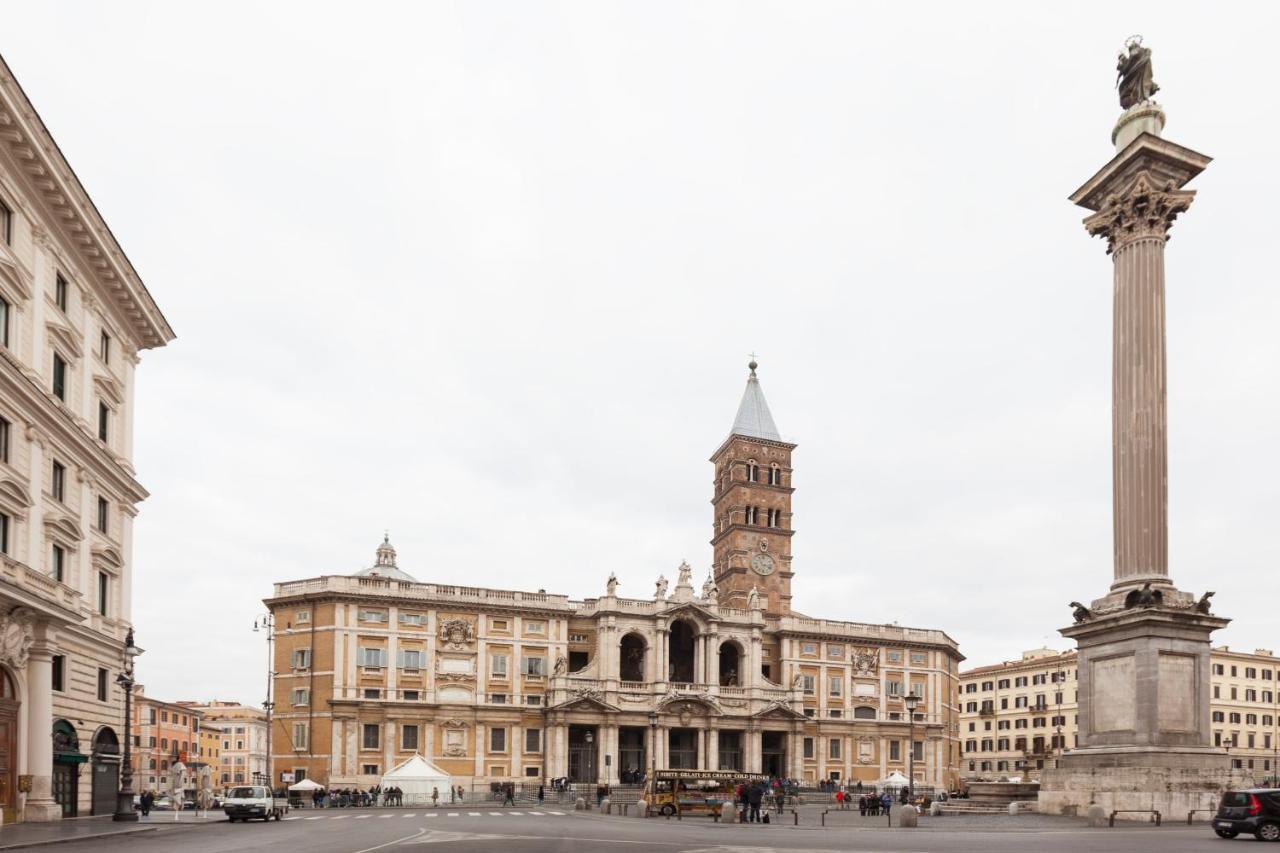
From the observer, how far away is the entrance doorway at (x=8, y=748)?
30.5 m

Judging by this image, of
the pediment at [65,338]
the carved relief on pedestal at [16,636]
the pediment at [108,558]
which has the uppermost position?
the pediment at [65,338]

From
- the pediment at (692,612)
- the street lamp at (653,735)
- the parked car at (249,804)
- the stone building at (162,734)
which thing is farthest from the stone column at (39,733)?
the stone building at (162,734)

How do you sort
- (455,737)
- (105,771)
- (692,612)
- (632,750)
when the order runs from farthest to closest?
(692,612) < (632,750) < (455,737) < (105,771)

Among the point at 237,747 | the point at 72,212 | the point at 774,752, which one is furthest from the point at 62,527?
the point at 237,747

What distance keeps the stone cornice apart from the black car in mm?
33867

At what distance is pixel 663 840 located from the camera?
27.8 meters

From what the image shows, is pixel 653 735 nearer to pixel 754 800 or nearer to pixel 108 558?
pixel 754 800

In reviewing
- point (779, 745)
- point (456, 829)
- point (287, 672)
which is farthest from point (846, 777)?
point (456, 829)

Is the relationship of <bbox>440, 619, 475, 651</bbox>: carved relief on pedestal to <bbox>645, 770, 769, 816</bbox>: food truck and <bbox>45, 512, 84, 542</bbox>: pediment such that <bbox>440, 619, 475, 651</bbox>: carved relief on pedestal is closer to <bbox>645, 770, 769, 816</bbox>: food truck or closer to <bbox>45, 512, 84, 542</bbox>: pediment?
<bbox>645, 770, 769, 816</bbox>: food truck

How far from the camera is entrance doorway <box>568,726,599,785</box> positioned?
285 ft

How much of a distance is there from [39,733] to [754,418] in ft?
→ 288

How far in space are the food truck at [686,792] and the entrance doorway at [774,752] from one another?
43.1 metres

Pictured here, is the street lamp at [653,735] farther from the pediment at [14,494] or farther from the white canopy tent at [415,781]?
the pediment at [14,494]

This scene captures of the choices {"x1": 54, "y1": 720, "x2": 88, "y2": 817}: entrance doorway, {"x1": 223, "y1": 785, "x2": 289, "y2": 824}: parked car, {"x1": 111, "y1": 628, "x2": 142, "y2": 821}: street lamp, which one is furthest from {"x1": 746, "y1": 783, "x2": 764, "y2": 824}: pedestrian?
{"x1": 54, "y1": 720, "x2": 88, "y2": 817}: entrance doorway
